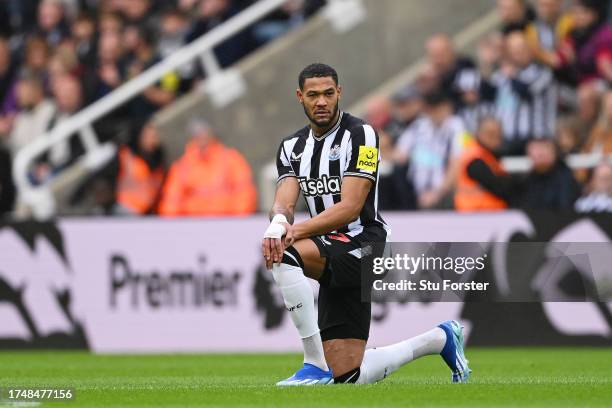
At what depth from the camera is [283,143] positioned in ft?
30.3

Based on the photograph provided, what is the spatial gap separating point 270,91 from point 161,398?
388 inches

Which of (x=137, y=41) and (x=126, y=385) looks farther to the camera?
(x=137, y=41)

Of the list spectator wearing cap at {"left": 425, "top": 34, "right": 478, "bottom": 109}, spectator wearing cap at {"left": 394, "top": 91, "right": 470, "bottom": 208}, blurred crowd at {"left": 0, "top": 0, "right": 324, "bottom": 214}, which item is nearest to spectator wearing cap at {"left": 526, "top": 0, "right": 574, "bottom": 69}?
spectator wearing cap at {"left": 425, "top": 34, "right": 478, "bottom": 109}

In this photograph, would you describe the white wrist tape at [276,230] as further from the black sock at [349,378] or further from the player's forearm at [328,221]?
the black sock at [349,378]

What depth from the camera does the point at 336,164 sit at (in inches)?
351

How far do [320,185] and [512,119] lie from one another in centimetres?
663

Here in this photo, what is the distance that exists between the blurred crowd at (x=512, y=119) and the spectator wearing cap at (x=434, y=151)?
0.04 ft

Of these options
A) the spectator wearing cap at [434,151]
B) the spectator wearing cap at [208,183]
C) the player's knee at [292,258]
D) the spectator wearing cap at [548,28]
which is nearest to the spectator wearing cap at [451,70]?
the spectator wearing cap at [434,151]

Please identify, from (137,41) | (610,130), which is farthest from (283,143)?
(137,41)

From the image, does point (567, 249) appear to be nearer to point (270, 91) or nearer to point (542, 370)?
point (542, 370)

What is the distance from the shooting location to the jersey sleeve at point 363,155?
28.7ft

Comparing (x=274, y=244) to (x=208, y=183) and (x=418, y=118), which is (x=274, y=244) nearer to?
(x=418, y=118)

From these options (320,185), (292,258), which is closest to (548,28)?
(320,185)

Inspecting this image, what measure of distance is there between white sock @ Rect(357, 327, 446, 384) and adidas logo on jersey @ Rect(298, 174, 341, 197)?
41.6 inches
